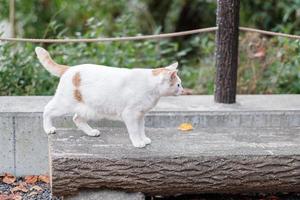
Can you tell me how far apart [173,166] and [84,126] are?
636 millimetres

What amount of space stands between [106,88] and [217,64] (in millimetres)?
1231

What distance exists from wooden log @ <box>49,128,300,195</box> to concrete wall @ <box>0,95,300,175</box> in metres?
0.53

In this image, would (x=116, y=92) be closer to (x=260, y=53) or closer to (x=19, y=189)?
(x=19, y=189)

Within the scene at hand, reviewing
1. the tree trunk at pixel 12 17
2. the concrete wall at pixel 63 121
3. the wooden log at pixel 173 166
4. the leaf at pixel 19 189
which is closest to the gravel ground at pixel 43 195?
the leaf at pixel 19 189

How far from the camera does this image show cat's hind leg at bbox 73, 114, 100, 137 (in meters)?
3.87

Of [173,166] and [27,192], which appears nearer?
[173,166]

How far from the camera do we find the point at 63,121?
4.29 metres

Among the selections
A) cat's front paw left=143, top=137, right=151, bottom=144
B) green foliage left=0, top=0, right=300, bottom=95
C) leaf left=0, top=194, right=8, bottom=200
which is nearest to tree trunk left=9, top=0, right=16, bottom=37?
green foliage left=0, top=0, right=300, bottom=95

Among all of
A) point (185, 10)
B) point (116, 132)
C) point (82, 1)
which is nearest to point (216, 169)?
point (116, 132)

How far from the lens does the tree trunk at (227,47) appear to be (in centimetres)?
456

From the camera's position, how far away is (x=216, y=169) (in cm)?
360

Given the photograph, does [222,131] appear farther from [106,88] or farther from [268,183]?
[106,88]

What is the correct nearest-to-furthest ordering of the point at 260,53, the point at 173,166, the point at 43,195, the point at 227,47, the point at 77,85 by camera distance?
the point at 173,166
the point at 77,85
the point at 43,195
the point at 227,47
the point at 260,53

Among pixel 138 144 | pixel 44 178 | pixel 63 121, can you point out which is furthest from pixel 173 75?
pixel 44 178
